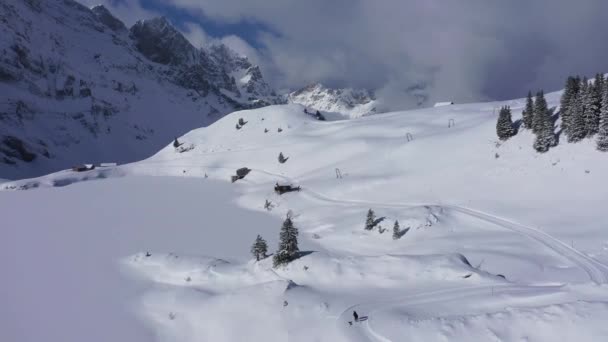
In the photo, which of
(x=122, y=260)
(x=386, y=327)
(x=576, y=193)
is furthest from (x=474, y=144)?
(x=122, y=260)

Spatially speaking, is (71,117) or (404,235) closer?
(404,235)

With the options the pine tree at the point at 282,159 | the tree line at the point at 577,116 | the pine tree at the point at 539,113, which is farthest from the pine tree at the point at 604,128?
the pine tree at the point at 282,159

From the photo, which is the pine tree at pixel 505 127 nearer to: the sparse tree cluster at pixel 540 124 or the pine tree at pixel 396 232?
the sparse tree cluster at pixel 540 124

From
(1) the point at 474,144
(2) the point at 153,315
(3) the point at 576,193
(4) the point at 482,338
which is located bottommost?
(2) the point at 153,315

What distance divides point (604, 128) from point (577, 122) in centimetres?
328

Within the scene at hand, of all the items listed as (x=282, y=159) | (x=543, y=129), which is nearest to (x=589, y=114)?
(x=543, y=129)

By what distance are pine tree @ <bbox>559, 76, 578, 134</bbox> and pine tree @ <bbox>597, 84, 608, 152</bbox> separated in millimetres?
4539

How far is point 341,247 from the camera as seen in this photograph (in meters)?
35.2

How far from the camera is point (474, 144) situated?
2026 inches

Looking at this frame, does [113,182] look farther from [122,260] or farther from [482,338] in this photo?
[482,338]

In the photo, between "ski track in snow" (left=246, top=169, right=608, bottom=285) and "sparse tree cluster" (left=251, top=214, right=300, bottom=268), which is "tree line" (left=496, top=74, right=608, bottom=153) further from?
"sparse tree cluster" (left=251, top=214, right=300, bottom=268)

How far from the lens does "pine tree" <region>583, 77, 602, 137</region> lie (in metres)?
38.2

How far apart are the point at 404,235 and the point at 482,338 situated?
20303 millimetres

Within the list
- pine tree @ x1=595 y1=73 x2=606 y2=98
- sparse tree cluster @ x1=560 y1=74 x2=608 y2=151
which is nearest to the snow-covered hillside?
sparse tree cluster @ x1=560 y1=74 x2=608 y2=151
